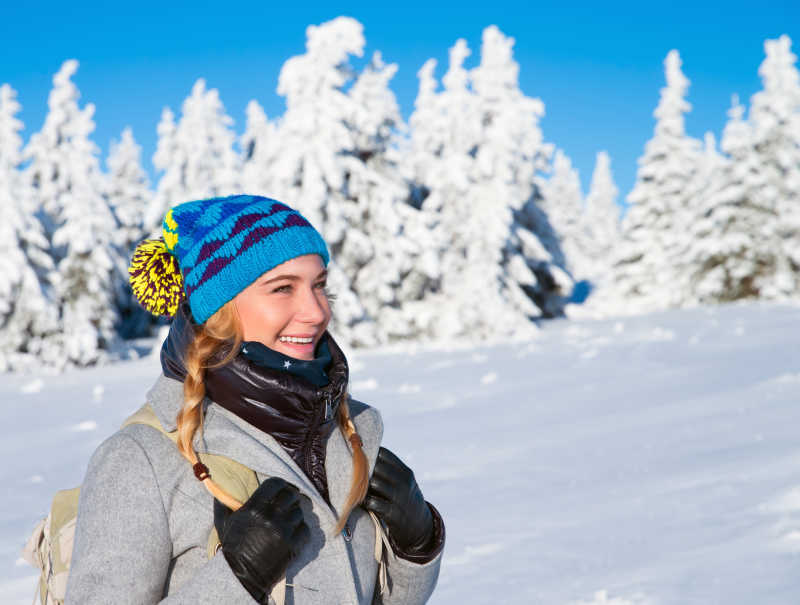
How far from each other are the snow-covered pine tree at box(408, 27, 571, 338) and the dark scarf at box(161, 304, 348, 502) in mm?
22651

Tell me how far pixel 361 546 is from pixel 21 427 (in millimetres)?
11532

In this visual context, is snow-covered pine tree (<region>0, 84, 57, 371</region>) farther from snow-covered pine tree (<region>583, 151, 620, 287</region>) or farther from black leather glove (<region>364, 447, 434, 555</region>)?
snow-covered pine tree (<region>583, 151, 620, 287</region>)

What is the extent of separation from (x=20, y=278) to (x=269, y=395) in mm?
25338

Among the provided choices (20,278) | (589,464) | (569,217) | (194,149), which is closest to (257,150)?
(194,149)

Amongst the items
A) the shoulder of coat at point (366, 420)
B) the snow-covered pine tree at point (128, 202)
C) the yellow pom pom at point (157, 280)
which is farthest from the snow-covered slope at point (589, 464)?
the snow-covered pine tree at point (128, 202)

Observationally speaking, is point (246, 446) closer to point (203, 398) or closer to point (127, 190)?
point (203, 398)

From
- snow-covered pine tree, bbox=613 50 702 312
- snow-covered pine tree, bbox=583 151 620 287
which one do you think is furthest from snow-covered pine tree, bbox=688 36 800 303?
snow-covered pine tree, bbox=583 151 620 287

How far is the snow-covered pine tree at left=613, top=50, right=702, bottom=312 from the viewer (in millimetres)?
37281

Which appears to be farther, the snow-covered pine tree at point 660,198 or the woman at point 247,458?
the snow-covered pine tree at point 660,198

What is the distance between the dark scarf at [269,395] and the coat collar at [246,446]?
0.03 meters

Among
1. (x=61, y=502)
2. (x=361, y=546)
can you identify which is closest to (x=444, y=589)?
(x=361, y=546)

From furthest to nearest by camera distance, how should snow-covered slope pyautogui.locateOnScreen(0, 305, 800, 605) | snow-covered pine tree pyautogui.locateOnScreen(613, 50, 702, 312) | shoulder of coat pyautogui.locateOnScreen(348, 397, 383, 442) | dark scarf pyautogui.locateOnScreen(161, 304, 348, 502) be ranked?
snow-covered pine tree pyautogui.locateOnScreen(613, 50, 702, 312) → snow-covered slope pyautogui.locateOnScreen(0, 305, 800, 605) → shoulder of coat pyautogui.locateOnScreen(348, 397, 383, 442) → dark scarf pyautogui.locateOnScreen(161, 304, 348, 502)

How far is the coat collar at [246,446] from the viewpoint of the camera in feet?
6.35

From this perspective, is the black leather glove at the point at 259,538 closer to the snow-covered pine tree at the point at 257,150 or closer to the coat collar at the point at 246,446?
the coat collar at the point at 246,446
